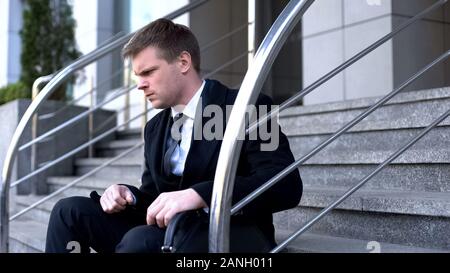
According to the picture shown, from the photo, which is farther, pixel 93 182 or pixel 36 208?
pixel 36 208

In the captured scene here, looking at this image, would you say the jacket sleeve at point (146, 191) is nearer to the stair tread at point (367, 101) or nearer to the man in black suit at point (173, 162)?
the man in black suit at point (173, 162)

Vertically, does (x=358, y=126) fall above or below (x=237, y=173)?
above

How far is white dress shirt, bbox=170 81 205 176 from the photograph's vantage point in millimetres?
2068

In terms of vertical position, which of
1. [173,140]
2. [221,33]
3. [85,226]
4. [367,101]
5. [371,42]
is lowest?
[85,226]

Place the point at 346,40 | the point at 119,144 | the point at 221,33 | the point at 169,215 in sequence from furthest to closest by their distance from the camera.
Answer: the point at 221,33 → the point at 119,144 → the point at 346,40 → the point at 169,215

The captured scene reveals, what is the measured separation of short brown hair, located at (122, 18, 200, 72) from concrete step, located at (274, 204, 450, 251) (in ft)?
3.00

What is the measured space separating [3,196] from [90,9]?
6.75 meters

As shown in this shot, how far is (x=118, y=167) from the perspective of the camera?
16.2 ft

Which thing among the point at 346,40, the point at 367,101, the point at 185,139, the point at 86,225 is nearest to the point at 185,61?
the point at 185,139

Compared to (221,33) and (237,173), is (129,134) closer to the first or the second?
(221,33)

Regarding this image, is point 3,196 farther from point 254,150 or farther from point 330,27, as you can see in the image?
point 330,27

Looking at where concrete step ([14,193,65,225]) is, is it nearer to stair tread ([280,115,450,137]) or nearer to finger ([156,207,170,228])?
stair tread ([280,115,450,137])

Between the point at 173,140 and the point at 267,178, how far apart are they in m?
0.48

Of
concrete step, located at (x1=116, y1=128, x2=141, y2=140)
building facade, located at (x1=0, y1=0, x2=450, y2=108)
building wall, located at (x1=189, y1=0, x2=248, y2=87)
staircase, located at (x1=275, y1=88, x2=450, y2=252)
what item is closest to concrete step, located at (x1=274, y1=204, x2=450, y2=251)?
staircase, located at (x1=275, y1=88, x2=450, y2=252)
